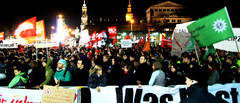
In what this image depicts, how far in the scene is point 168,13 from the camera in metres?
111

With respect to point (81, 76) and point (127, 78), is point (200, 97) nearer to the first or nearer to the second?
point (127, 78)

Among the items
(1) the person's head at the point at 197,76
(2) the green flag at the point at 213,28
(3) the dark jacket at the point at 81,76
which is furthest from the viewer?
(3) the dark jacket at the point at 81,76

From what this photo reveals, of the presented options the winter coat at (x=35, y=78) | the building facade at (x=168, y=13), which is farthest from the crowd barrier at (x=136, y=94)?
the building facade at (x=168, y=13)

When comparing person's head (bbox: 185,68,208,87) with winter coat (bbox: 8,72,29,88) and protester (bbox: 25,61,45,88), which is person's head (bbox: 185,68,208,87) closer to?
protester (bbox: 25,61,45,88)

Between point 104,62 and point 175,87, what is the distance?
341cm

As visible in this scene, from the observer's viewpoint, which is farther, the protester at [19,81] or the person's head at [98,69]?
→ the protester at [19,81]

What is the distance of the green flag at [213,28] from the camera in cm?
512

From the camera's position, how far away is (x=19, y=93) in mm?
5012

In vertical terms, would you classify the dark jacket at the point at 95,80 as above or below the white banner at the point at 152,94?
above

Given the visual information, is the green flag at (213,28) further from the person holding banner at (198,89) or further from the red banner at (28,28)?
the red banner at (28,28)

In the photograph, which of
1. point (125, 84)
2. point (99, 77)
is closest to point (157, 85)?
point (125, 84)

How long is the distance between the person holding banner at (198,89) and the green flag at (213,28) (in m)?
2.91

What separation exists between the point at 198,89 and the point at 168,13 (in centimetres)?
11370

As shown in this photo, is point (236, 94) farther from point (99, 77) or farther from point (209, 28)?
point (99, 77)
